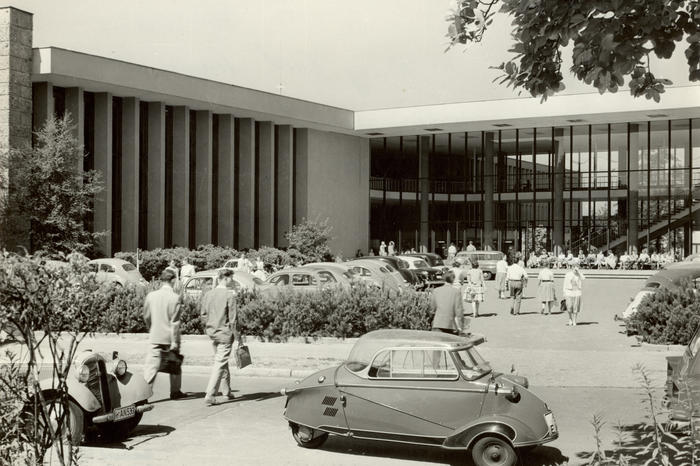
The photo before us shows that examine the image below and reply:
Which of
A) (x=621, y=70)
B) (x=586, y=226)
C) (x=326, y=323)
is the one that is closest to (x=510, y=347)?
(x=326, y=323)

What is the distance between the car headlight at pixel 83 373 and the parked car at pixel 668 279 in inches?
530

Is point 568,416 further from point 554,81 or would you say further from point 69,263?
point 69,263

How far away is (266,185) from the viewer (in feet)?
166

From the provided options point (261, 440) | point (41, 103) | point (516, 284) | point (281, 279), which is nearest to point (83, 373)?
point (261, 440)

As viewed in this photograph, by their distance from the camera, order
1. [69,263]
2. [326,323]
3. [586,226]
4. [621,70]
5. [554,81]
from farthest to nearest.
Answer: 1. [586,226]
2. [326,323]
3. [554,81]
4. [621,70]
5. [69,263]

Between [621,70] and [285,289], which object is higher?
[621,70]

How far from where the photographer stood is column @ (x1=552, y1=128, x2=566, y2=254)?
5403 centimetres

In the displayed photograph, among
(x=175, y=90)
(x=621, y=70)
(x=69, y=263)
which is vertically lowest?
(x=69, y=263)

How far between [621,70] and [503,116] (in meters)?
43.7

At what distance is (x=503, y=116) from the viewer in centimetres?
4997

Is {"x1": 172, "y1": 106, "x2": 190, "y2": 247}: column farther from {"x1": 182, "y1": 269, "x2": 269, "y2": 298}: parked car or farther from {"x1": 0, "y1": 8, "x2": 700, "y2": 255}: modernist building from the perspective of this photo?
{"x1": 182, "y1": 269, "x2": 269, "y2": 298}: parked car

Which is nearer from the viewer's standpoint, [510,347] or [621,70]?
[621,70]

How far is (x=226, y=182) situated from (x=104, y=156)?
920 cm

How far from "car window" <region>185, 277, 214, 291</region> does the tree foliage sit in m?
15.1
